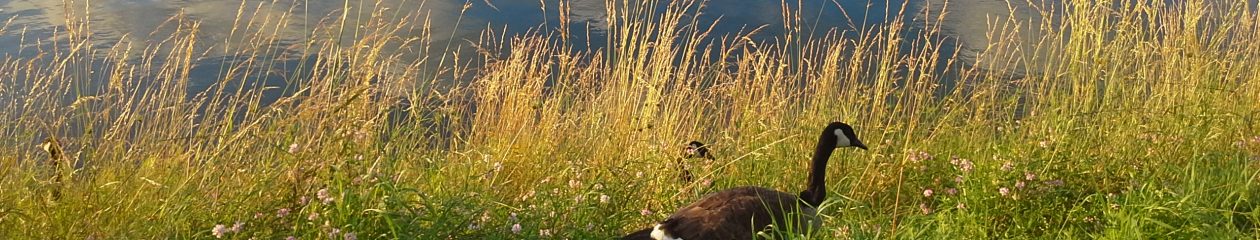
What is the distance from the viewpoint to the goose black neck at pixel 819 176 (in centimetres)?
402

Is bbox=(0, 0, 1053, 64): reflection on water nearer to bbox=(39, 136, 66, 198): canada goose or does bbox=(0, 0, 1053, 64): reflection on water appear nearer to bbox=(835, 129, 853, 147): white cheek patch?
bbox=(835, 129, 853, 147): white cheek patch

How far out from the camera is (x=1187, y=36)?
5.33m

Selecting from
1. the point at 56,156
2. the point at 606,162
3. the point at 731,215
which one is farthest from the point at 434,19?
the point at 731,215

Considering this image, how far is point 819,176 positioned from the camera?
409 cm

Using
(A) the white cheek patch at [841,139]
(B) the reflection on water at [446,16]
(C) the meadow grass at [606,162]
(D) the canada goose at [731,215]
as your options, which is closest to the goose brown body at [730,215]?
(D) the canada goose at [731,215]

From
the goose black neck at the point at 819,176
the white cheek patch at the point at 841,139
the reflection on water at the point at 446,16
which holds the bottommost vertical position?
the reflection on water at the point at 446,16

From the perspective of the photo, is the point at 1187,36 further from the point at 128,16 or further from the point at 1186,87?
the point at 128,16

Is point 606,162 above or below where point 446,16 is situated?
above

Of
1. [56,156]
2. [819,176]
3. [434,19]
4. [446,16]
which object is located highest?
[56,156]

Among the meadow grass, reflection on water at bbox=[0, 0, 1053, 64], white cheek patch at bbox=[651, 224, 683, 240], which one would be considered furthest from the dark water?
white cheek patch at bbox=[651, 224, 683, 240]

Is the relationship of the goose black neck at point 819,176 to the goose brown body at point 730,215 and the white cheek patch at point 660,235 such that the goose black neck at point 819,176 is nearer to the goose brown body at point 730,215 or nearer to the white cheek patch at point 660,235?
the goose brown body at point 730,215

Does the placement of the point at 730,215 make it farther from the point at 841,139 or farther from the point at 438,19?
the point at 438,19

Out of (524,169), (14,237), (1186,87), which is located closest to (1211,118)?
(1186,87)

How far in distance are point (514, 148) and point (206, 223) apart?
5.84 feet
